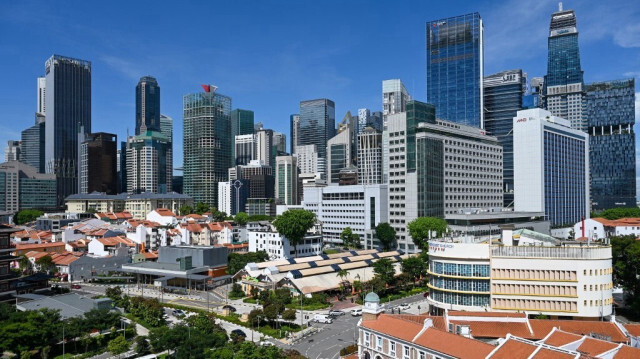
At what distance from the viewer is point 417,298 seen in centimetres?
8162

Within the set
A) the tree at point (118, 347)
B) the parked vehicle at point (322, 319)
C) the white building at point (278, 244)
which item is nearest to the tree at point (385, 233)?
the white building at point (278, 244)

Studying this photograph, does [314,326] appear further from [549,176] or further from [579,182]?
[579,182]

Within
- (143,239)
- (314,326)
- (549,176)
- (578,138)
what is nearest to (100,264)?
(143,239)

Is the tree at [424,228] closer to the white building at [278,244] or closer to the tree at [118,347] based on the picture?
the white building at [278,244]

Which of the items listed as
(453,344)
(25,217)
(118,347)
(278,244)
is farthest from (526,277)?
(25,217)

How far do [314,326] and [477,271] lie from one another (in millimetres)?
22656

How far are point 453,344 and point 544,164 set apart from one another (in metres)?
127

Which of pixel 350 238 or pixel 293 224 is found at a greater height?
pixel 293 224

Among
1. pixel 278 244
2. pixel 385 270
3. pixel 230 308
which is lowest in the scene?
pixel 230 308

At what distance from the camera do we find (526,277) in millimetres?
58281

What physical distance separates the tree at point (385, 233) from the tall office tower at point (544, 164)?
5164 cm

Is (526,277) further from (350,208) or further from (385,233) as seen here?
(350,208)

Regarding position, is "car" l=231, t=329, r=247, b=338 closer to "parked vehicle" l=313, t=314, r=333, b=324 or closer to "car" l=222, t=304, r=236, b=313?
"car" l=222, t=304, r=236, b=313

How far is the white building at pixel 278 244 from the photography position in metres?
115
